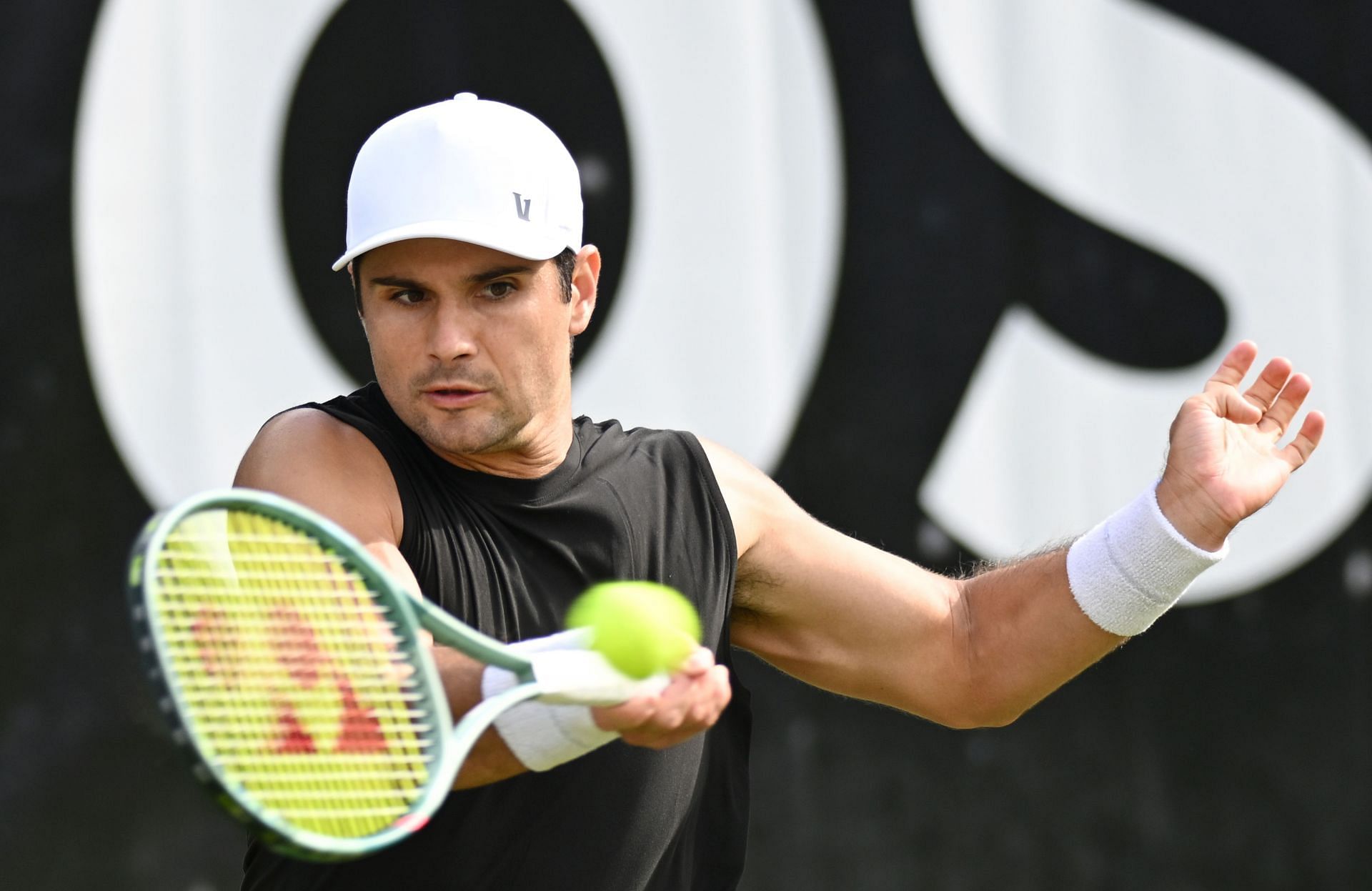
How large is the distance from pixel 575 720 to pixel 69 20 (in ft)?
8.07

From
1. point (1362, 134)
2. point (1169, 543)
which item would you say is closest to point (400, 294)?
point (1169, 543)

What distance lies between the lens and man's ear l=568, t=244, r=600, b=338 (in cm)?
249

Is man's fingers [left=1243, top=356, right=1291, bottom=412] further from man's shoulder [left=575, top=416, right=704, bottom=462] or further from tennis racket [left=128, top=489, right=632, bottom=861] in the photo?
tennis racket [left=128, top=489, right=632, bottom=861]

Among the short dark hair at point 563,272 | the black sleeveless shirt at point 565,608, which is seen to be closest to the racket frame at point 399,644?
the black sleeveless shirt at point 565,608

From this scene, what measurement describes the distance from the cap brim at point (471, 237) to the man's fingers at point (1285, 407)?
1106mm

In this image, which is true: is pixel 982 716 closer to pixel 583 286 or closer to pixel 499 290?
pixel 583 286

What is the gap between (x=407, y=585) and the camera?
2096mm

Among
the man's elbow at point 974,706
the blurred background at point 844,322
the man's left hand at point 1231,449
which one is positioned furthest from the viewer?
the blurred background at point 844,322

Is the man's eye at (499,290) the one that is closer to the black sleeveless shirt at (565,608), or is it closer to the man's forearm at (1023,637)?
the black sleeveless shirt at (565,608)

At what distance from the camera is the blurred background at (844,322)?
3660mm

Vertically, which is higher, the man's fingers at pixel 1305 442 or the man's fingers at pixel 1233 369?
the man's fingers at pixel 1233 369

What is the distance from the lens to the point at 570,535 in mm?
2377

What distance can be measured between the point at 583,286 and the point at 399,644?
85cm

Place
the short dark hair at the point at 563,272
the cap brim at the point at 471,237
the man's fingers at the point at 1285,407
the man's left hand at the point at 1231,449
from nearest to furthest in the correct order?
the cap brim at the point at 471,237 → the short dark hair at the point at 563,272 → the man's left hand at the point at 1231,449 → the man's fingers at the point at 1285,407
